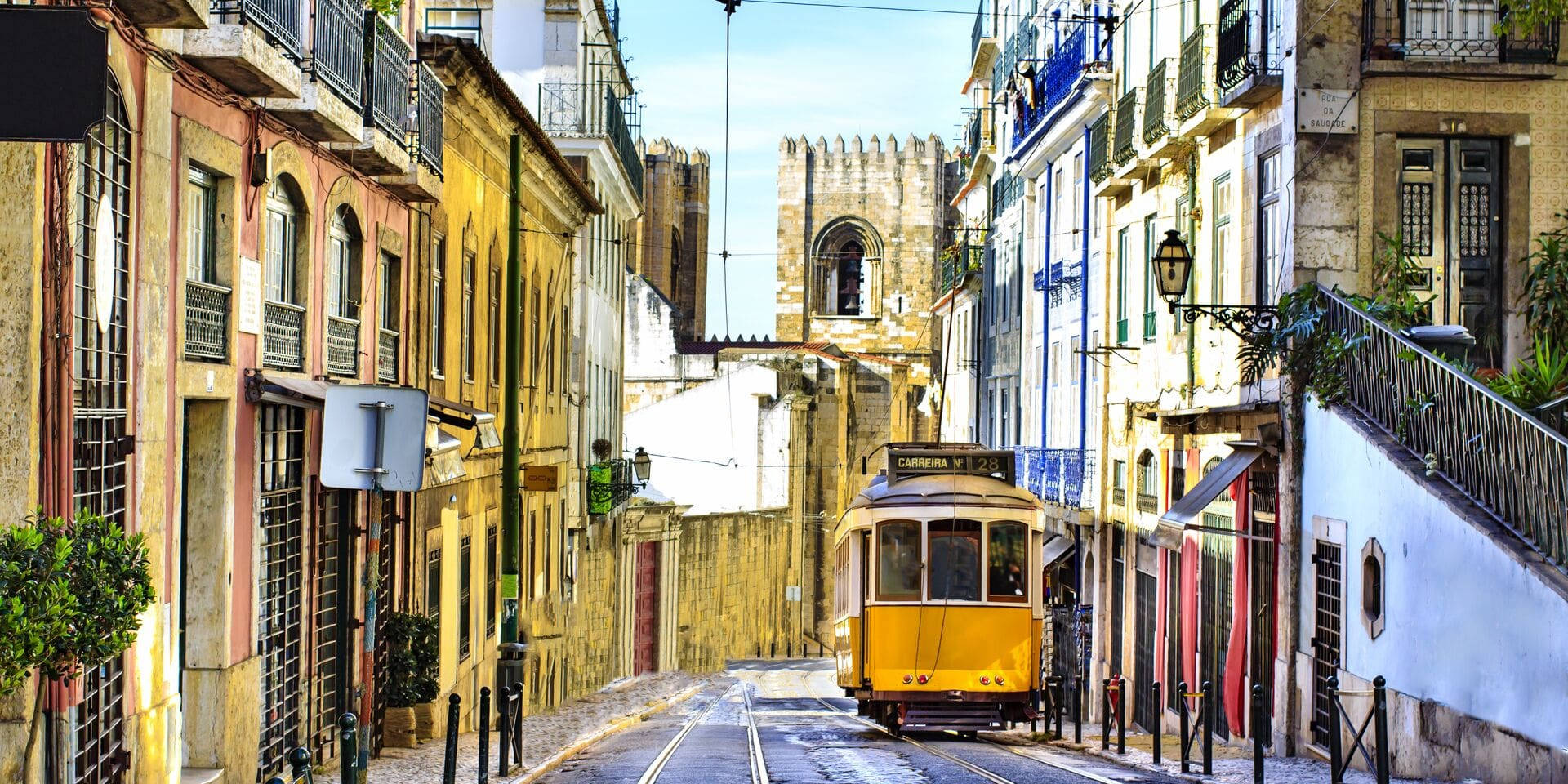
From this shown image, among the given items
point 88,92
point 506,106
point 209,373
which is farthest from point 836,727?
point 88,92

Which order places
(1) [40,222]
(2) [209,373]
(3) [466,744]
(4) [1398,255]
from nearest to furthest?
(1) [40,222]
(2) [209,373]
(4) [1398,255]
(3) [466,744]

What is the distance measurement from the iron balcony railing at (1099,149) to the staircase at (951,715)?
9.85m

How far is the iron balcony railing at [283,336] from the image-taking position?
42.3 feet

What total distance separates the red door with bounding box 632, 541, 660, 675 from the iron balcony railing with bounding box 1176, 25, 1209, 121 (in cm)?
2167

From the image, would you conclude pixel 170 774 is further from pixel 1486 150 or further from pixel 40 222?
pixel 1486 150

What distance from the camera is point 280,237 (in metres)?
13.7

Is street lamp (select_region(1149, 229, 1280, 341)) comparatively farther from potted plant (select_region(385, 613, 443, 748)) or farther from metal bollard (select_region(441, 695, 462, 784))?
metal bollard (select_region(441, 695, 462, 784))

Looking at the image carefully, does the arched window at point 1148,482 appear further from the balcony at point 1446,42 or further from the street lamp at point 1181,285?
the balcony at point 1446,42

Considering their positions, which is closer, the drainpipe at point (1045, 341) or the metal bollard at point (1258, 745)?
the metal bollard at point (1258, 745)

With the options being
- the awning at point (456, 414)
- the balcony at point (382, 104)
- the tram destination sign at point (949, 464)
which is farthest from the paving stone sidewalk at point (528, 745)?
the balcony at point (382, 104)

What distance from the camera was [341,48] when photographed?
536 inches

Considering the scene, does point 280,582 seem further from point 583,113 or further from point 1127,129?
point 583,113

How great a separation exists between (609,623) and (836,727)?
15026mm

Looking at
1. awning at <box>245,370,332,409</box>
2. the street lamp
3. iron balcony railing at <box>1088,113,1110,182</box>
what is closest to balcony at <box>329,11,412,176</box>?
awning at <box>245,370,332,409</box>
